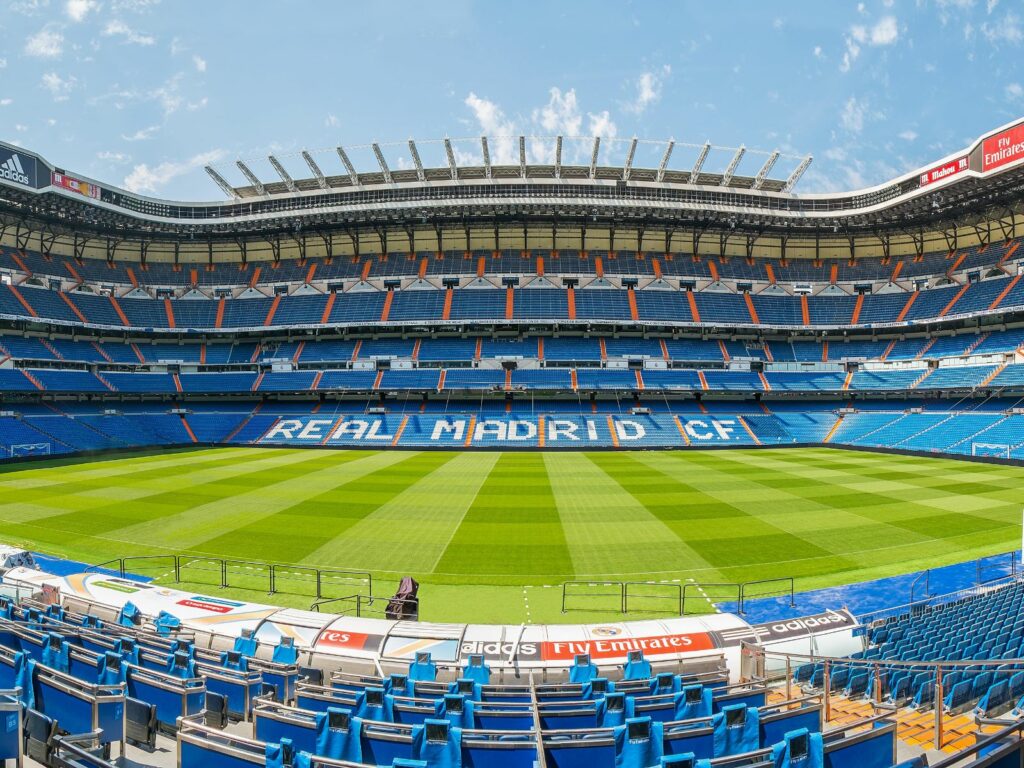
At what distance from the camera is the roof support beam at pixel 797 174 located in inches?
2056

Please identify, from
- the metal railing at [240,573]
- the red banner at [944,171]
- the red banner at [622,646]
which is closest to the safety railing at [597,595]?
the red banner at [622,646]

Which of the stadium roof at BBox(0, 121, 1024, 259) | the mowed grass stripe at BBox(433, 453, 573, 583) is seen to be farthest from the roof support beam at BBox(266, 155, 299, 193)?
the mowed grass stripe at BBox(433, 453, 573, 583)

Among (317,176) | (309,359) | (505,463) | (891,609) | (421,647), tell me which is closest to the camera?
(421,647)

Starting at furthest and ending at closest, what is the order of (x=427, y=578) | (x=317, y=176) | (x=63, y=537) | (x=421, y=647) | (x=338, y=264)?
(x=338, y=264) < (x=317, y=176) < (x=63, y=537) < (x=427, y=578) < (x=421, y=647)

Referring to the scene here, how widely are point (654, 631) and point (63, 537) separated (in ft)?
68.0

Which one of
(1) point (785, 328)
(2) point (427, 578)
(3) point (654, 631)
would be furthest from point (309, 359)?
(3) point (654, 631)

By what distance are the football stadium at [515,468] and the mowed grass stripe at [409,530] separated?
20cm

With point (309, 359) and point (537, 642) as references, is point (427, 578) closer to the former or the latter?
point (537, 642)

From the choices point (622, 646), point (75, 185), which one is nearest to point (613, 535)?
point (622, 646)

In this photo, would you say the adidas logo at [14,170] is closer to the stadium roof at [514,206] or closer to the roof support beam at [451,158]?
the stadium roof at [514,206]

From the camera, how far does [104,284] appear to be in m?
58.0

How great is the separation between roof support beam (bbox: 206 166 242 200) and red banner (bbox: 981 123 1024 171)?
222 feet

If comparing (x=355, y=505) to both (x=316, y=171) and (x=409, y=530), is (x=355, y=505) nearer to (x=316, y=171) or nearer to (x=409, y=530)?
(x=409, y=530)

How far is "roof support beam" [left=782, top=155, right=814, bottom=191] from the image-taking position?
2056 inches
